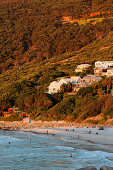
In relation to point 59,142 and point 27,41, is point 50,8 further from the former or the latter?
point 59,142

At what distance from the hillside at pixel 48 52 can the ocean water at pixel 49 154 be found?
39.9 feet

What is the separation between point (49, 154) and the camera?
26312mm

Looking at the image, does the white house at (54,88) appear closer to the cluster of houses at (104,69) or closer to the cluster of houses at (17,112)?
the cluster of houses at (17,112)

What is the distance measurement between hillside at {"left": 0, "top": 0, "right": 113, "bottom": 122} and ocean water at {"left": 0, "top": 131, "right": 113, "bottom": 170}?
12164 millimetres

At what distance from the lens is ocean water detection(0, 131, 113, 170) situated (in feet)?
74.6

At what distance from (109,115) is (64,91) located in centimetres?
1945

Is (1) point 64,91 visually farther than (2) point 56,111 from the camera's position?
Yes

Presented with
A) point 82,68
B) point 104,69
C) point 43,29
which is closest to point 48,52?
point 43,29

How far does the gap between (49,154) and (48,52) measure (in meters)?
95.6

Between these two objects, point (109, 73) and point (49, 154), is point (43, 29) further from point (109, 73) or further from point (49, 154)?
point (49, 154)

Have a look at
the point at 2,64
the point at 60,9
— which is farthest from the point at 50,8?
the point at 2,64

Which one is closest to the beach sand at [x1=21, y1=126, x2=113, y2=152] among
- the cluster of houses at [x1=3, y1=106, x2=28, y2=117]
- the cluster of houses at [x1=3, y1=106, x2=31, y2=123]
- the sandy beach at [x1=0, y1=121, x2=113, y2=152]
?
the sandy beach at [x1=0, y1=121, x2=113, y2=152]

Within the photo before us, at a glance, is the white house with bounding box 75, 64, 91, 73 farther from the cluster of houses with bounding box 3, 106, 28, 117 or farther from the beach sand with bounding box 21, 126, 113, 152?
the beach sand with bounding box 21, 126, 113, 152

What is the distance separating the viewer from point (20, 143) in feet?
106
